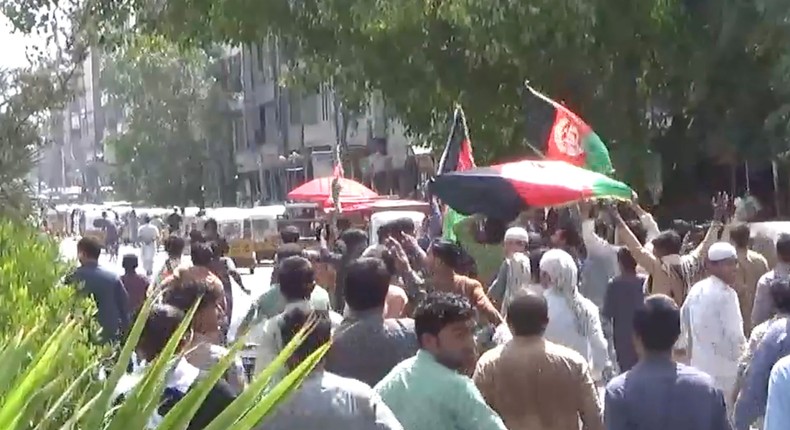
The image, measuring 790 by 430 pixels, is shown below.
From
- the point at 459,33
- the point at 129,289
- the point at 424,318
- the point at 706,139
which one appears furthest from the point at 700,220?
the point at 424,318

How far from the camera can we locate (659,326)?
5.58m

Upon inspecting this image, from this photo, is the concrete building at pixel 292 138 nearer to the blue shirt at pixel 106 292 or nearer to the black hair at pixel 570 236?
the black hair at pixel 570 236

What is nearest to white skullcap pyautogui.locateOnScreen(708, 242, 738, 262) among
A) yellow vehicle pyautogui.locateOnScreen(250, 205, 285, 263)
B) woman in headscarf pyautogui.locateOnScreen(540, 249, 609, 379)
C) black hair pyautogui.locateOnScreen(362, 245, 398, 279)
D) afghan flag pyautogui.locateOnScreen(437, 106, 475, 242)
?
woman in headscarf pyautogui.locateOnScreen(540, 249, 609, 379)

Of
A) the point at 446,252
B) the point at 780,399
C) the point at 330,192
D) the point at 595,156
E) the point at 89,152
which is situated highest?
the point at 89,152

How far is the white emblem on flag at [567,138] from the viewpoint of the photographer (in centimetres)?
1339

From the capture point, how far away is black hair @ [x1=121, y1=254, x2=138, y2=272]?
11.8 m

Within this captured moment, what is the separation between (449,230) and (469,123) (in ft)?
30.6

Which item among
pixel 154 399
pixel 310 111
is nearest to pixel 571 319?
pixel 154 399

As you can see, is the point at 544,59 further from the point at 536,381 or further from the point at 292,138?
the point at 292,138

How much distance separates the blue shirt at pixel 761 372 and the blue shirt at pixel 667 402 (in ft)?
3.14

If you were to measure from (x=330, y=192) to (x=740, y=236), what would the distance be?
17.5 m

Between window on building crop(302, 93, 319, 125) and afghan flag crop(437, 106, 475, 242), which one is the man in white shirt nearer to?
afghan flag crop(437, 106, 475, 242)

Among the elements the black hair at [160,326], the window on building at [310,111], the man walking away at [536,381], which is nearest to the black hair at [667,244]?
the man walking away at [536,381]

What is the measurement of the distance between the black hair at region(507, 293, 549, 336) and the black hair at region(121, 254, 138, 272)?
20.7 ft
